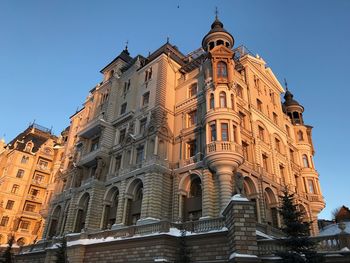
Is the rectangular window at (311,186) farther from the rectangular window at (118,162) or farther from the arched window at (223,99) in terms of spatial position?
the rectangular window at (118,162)

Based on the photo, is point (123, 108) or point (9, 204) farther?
point (9, 204)

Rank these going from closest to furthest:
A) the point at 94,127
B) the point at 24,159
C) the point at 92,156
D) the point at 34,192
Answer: the point at 92,156, the point at 94,127, the point at 34,192, the point at 24,159

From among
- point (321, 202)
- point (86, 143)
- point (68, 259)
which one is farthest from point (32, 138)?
point (321, 202)

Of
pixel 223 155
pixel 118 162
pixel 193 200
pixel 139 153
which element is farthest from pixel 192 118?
pixel 118 162

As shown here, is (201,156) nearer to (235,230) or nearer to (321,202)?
(235,230)

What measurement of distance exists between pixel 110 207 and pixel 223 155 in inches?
651

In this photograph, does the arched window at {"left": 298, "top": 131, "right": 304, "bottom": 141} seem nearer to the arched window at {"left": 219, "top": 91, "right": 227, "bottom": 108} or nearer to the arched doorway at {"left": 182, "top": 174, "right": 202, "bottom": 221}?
the arched window at {"left": 219, "top": 91, "right": 227, "bottom": 108}

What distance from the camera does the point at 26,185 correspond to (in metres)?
60.6

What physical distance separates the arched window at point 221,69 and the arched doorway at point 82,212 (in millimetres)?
22268

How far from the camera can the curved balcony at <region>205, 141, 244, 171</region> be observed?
27.2 meters

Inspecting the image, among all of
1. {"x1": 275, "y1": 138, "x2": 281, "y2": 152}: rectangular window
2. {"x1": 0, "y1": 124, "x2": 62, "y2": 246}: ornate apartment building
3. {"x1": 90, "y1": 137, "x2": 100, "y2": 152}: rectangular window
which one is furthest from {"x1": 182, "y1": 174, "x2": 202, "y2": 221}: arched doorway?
{"x1": 0, "y1": 124, "x2": 62, "y2": 246}: ornate apartment building

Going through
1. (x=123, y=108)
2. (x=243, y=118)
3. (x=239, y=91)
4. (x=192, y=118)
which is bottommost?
(x=192, y=118)

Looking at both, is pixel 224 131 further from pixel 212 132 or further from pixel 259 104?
pixel 259 104

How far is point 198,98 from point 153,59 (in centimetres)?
1081
